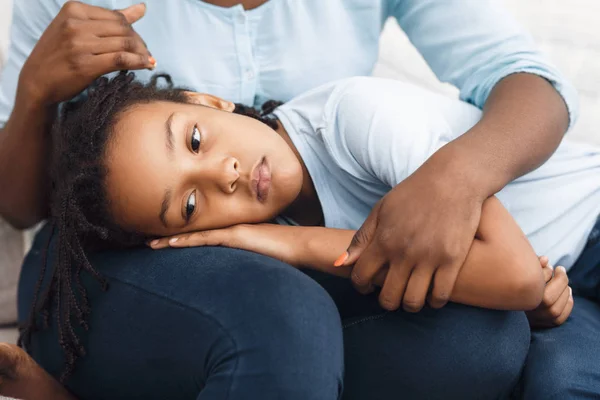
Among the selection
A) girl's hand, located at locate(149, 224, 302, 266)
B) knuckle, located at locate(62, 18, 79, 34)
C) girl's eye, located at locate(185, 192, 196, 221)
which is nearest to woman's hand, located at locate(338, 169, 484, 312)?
girl's hand, located at locate(149, 224, 302, 266)

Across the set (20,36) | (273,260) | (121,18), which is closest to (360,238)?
(273,260)

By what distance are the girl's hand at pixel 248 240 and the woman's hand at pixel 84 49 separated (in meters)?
0.23

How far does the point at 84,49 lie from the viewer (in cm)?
83

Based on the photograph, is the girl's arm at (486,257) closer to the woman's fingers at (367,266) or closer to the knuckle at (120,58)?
the woman's fingers at (367,266)

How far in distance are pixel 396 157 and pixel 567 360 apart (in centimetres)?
33

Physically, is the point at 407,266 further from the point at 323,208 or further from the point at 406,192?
the point at 323,208

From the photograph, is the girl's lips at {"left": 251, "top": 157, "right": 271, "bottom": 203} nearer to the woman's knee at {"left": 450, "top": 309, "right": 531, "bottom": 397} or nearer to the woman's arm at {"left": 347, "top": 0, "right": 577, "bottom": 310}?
the woman's arm at {"left": 347, "top": 0, "right": 577, "bottom": 310}

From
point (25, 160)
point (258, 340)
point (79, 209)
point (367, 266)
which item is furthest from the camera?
point (25, 160)

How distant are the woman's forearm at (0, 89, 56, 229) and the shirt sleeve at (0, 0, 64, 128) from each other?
0.28 ft

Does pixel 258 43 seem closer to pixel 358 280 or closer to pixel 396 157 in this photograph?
pixel 396 157

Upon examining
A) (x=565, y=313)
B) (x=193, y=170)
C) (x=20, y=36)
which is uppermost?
(x=20, y=36)

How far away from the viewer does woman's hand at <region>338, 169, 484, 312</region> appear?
0.73m

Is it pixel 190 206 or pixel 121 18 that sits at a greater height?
pixel 121 18

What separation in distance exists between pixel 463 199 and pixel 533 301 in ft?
0.47
